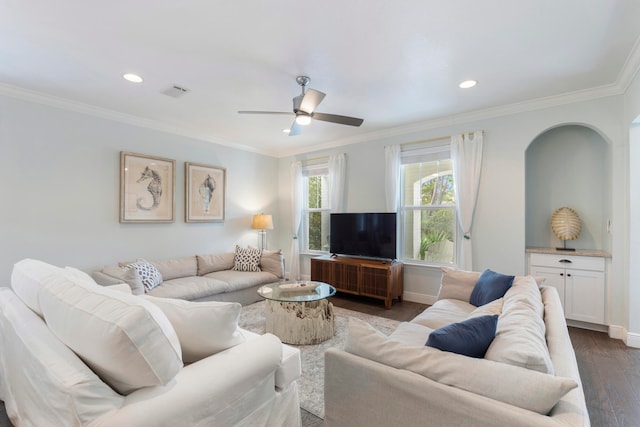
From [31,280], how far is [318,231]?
4361 millimetres

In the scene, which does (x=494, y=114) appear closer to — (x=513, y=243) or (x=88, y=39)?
(x=513, y=243)

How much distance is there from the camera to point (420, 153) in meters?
4.44

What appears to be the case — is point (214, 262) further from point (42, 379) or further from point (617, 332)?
point (617, 332)

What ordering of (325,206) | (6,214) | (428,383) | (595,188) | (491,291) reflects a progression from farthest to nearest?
(325,206)
(595,188)
(6,214)
(491,291)
(428,383)

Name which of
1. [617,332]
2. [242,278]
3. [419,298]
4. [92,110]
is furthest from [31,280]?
[617,332]

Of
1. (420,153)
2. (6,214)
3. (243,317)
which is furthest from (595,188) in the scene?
(6,214)

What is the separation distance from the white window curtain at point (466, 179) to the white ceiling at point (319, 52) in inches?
18.2

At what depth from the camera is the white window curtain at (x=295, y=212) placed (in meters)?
5.78

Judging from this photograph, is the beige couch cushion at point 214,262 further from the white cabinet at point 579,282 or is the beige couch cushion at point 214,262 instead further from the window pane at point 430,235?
the white cabinet at point 579,282

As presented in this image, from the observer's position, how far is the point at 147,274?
3562 millimetres

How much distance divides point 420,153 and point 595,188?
6.89ft

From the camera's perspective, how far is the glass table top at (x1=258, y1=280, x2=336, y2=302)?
9.86 feet

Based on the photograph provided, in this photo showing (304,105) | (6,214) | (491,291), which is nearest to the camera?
(491,291)

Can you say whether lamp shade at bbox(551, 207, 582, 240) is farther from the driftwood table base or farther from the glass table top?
the driftwood table base
